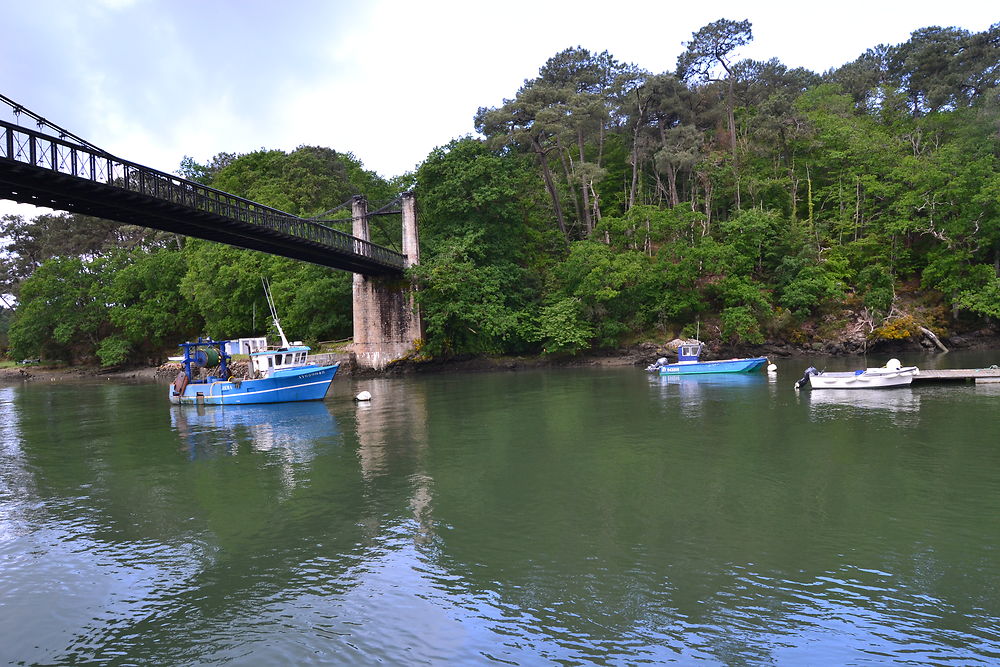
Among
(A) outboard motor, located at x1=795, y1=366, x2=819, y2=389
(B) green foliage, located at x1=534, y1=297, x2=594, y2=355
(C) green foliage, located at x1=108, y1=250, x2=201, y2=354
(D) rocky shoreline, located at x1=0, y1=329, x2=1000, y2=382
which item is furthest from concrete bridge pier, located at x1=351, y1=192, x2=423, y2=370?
(A) outboard motor, located at x1=795, y1=366, x2=819, y2=389

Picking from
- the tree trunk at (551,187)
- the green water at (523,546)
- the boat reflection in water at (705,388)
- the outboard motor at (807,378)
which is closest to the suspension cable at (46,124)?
the green water at (523,546)

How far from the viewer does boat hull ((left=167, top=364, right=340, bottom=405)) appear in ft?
102

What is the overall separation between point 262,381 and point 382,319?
16863 millimetres

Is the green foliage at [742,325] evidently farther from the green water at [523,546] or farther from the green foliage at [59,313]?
the green foliage at [59,313]

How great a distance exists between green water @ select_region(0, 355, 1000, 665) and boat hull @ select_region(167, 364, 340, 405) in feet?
34.9

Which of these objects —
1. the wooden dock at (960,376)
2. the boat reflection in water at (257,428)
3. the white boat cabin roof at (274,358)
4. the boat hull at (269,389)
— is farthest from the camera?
the white boat cabin roof at (274,358)

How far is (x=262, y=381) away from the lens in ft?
102

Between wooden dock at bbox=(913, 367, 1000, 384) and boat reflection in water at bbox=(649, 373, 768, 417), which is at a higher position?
wooden dock at bbox=(913, 367, 1000, 384)

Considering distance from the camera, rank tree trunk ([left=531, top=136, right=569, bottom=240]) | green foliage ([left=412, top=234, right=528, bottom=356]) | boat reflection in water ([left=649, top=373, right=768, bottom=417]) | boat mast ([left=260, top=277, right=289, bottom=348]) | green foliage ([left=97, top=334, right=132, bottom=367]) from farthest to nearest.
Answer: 1. green foliage ([left=97, top=334, right=132, bottom=367])
2. tree trunk ([left=531, top=136, right=569, bottom=240])
3. green foliage ([left=412, top=234, right=528, bottom=356])
4. boat mast ([left=260, top=277, right=289, bottom=348])
5. boat reflection in water ([left=649, top=373, right=768, bottom=417])

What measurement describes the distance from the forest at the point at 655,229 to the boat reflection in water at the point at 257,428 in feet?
63.3

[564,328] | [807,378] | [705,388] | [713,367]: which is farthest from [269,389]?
[807,378]

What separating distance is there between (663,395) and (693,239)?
2647 centimetres

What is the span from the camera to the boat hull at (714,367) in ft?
119

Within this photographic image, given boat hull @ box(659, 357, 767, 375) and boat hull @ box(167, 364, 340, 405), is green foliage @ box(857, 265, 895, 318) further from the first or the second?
boat hull @ box(167, 364, 340, 405)
